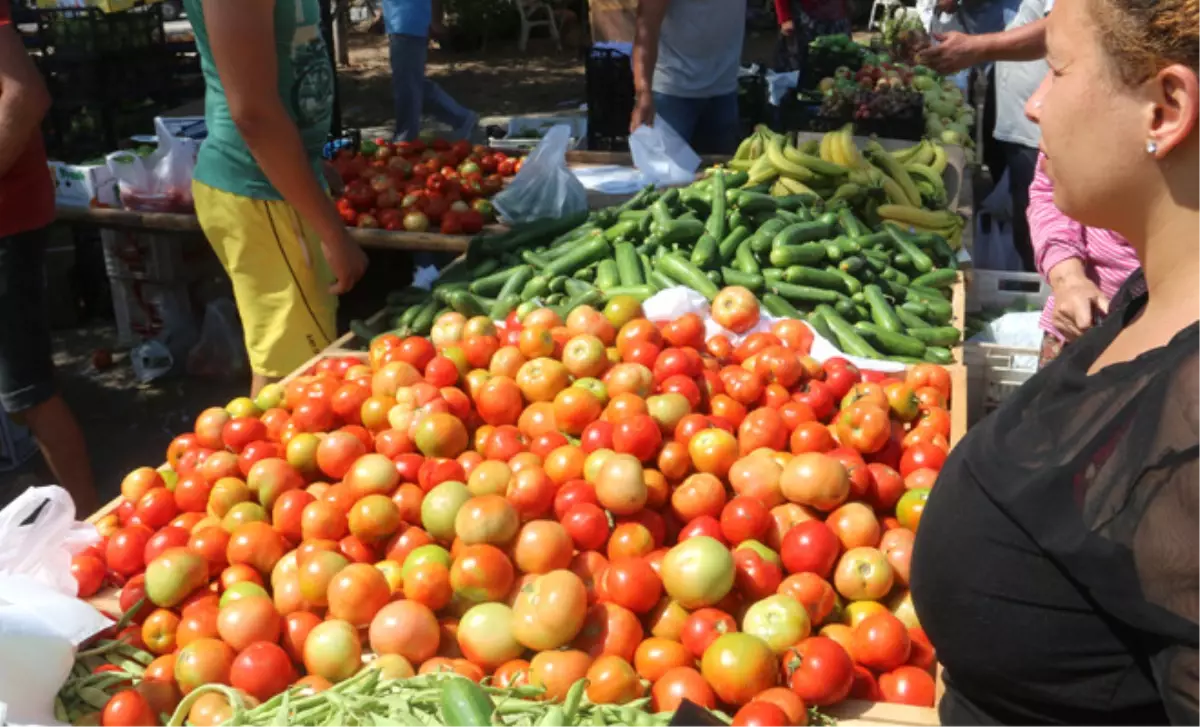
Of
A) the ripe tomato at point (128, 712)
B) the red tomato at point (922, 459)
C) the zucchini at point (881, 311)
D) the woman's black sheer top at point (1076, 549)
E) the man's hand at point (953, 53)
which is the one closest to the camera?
the woman's black sheer top at point (1076, 549)

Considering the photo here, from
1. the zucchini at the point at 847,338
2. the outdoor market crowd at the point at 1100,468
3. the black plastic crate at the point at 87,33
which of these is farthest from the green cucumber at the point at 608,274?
the black plastic crate at the point at 87,33

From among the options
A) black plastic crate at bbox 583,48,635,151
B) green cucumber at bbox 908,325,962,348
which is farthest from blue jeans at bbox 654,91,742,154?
green cucumber at bbox 908,325,962,348

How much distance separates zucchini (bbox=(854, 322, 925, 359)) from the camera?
3.32 m

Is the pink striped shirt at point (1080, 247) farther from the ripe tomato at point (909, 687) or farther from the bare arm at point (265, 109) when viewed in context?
the bare arm at point (265, 109)

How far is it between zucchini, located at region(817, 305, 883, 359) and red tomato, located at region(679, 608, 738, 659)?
146 centimetres

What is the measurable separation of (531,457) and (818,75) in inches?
227

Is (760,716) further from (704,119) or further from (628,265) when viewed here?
(704,119)

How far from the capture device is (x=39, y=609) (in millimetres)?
1853

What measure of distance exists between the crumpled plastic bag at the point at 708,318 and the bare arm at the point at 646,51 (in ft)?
7.93

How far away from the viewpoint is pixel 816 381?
2.76m

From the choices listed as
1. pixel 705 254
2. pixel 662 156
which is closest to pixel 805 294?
pixel 705 254

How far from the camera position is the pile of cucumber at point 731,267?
347 cm

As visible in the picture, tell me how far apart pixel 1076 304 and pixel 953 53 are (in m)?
1.39

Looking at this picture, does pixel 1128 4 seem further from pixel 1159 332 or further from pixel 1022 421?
pixel 1022 421
